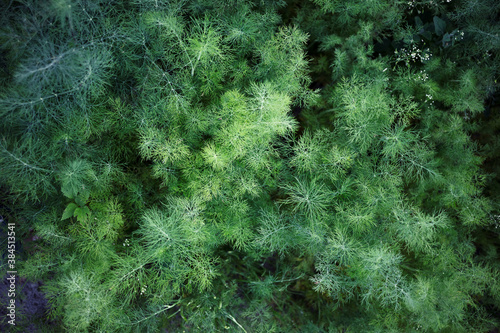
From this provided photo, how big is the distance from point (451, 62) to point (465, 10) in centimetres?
62

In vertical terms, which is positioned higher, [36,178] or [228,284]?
[36,178]

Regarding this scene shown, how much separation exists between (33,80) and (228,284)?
318 cm

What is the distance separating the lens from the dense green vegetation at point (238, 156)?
3.07 metres

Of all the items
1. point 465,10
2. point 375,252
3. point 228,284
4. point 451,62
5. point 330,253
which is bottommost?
point 228,284

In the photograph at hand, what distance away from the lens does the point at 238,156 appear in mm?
3287

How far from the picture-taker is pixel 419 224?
3227 millimetres

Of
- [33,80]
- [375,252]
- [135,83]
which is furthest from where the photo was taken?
[135,83]

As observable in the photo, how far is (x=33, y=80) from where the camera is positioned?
2844mm

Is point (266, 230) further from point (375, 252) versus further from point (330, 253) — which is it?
point (375, 252)

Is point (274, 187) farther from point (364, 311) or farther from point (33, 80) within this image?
point (33, 80)

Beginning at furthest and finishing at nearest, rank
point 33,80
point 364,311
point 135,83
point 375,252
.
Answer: point 364,311
point 135,83
point 375,252
point 33,80

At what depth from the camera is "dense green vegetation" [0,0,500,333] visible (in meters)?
3.07

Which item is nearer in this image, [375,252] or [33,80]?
[33,80]

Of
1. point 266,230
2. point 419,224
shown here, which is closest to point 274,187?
point 266,230
